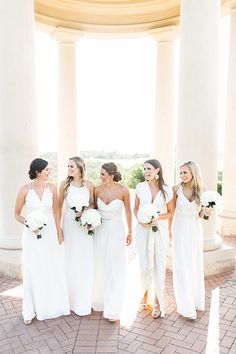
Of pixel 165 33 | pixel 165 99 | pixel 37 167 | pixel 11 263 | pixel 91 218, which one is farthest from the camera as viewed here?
pixel 165 99

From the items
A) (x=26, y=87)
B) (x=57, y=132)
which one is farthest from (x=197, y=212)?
(x=57, y=132)

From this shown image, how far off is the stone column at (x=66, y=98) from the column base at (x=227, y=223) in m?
9.25

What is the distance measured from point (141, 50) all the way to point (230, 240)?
53.3 meters

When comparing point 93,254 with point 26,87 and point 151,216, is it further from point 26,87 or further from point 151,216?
point 26,87

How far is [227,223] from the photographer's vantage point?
18938 millimetres

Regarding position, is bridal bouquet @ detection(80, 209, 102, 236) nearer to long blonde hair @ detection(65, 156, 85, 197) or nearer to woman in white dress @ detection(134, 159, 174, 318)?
long blonde hair @ detection(65, 156, 85, 197)

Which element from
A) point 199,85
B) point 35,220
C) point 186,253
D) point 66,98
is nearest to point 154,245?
point 186,253

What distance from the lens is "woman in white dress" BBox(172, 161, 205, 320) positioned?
33.3 ft

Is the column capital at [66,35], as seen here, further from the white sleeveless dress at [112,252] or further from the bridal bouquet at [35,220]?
the bridal bouquet at [35,220]

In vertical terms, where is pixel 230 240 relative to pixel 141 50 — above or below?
below

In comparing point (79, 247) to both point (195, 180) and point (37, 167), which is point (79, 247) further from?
point (195, 180)

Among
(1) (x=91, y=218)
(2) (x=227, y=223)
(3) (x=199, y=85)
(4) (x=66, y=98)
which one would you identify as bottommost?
(2) (x=227, y=223)

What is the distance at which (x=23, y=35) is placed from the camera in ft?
41.6

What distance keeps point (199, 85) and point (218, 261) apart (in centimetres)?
622
